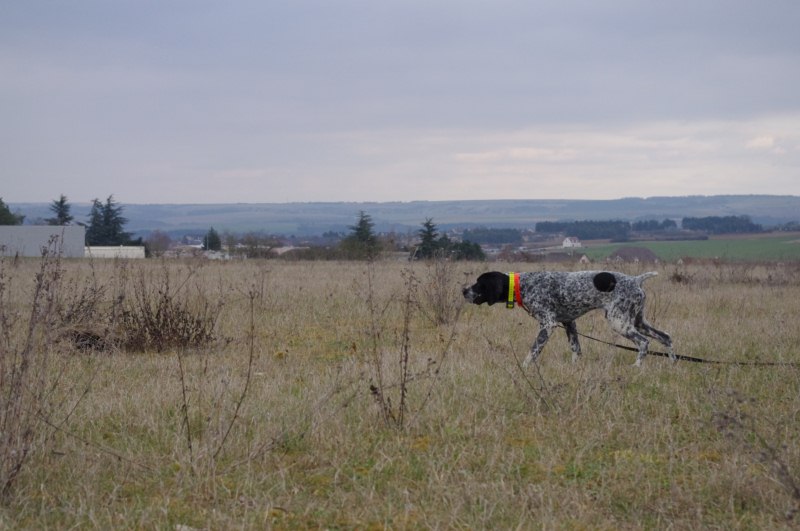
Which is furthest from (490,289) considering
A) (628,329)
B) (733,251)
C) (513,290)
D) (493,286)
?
(733,251)

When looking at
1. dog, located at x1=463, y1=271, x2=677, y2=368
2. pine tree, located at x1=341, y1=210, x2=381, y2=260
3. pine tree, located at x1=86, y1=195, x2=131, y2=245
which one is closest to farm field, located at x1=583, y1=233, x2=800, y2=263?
pine tree, located at x1=341, y1=210, x2=381, y2=260

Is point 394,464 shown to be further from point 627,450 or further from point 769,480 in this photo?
point 769,480

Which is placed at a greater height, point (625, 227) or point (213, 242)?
point (625, 227)

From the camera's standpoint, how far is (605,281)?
827cm

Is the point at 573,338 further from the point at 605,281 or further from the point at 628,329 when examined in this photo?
the point at 605,281

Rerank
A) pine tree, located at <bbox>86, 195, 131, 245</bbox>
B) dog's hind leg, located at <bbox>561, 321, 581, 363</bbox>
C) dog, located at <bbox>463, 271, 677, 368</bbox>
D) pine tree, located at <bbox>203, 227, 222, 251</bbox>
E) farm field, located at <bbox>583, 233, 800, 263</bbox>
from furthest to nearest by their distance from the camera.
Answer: pine tree, located at <bbox>86, 195, 131, 245</bbox>, pine tree, located at <bbox>203, 227, 222, 251</bbox>, farm field, located at <bbox>583, 233, 800, 263</bbox>, dog's hind leg, located at <bbox>561, 321, 581, 363</bbox>, dog, located at <bbox>463, 271, 677, 368</bbox>

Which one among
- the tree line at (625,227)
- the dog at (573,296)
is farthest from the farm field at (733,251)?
the dog at (573,296)

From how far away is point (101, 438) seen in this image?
545 cm

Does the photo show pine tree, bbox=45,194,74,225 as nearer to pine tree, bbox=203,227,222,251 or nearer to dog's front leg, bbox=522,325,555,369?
pine tree, bbox=203,227,222,251

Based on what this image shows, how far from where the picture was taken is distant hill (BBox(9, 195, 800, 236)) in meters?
110

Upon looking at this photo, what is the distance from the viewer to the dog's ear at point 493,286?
8.35 meters

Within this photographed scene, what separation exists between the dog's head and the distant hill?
88225mm

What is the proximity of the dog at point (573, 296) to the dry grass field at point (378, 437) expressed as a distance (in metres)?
0.35

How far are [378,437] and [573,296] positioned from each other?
11.7 ft
